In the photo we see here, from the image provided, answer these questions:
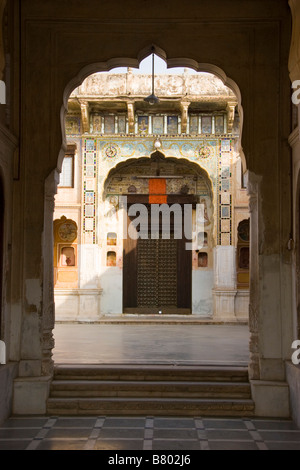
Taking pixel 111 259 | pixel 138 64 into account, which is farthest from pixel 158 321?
pixel 138 64

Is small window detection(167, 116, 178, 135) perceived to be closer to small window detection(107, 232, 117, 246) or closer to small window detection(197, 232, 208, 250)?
small window detection(197, 232, 208, 250)

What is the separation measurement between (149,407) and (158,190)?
946 cm

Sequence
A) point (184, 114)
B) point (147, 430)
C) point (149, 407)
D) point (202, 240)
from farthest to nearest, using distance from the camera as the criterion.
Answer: point (202, 240)
point (184, 114)
point (149, 407)
point (147, 430)

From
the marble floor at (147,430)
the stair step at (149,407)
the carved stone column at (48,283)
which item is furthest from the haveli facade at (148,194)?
the stair step at (149,407)

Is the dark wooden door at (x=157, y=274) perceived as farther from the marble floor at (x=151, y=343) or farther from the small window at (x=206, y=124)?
the small window at (x=206, y=124)

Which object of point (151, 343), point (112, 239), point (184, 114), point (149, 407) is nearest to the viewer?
point (149, 407)

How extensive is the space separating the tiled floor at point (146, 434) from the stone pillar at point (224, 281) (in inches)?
327

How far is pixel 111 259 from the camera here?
1495cm

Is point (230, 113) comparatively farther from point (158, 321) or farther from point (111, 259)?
point (158, 321)

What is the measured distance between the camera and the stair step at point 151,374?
6.54 meters

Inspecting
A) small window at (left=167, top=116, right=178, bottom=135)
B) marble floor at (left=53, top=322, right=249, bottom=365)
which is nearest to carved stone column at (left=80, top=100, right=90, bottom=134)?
small window at (left=167, top=116, right=178, bottom=135)

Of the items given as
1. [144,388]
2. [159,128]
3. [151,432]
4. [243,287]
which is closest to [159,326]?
[243,287]

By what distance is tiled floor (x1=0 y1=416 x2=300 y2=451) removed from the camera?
16.3 feet
